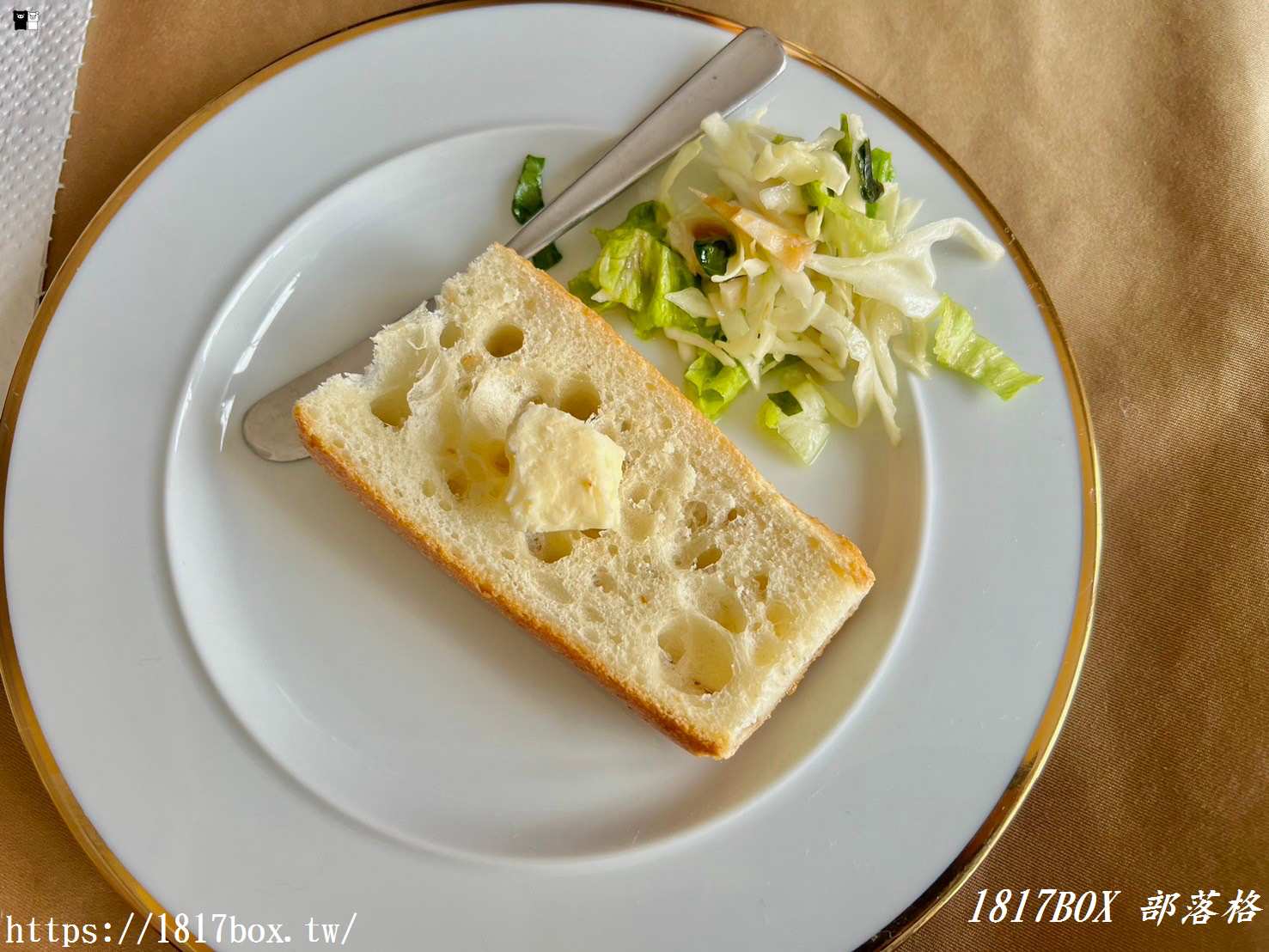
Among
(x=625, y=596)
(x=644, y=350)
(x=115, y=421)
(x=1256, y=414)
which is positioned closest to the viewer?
(x=625, y=596)

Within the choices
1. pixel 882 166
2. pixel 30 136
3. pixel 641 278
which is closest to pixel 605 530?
pixel 641 278

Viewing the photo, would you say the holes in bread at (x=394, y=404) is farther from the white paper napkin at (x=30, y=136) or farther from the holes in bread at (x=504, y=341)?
the white paper napkin at (x=30, y=136)

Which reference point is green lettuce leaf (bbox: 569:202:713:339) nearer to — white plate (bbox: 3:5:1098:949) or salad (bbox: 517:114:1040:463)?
salad (bbox: 517:114:1040:463)

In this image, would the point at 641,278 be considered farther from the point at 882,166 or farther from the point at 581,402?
the point at 882,166

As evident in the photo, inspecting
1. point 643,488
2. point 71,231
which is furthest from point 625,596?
point 71,231

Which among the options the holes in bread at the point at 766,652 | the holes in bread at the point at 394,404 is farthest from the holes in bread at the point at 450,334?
the holes in bread at the point at 766,652

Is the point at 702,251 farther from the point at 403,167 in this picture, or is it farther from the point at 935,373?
the point at 403,167
